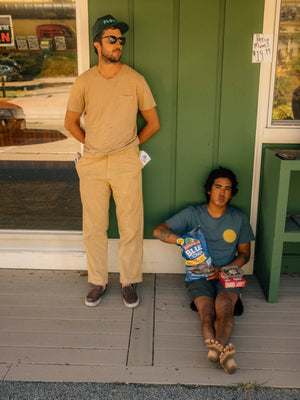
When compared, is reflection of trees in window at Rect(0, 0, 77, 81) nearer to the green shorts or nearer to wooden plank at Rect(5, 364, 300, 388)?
the green shorts

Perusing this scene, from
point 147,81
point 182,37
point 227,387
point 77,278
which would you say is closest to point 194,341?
point 227,387

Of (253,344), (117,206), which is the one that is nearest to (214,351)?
(253,344)

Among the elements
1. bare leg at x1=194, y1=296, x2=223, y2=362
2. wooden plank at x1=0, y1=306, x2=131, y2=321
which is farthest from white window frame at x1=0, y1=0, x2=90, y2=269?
bare leg at x1=194, y1=296, x2=223, y2=362

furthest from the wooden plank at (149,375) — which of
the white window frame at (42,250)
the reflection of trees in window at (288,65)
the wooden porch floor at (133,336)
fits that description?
the reflection of trees in window at (288,65)

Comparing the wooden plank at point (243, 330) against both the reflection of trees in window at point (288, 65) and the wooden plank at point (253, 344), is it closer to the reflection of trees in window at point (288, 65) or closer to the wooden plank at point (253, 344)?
the wooden plank at point (253, 344)

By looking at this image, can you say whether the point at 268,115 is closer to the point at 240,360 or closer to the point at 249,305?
the point at 249,305

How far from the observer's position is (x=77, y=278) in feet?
10.5

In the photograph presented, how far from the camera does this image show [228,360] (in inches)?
84.5

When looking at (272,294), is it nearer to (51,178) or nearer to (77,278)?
(77,278)

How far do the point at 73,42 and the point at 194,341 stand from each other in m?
2.36

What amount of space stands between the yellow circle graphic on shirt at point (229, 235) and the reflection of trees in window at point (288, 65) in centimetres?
95

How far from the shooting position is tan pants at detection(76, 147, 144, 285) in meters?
2.74

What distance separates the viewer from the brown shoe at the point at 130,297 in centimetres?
280

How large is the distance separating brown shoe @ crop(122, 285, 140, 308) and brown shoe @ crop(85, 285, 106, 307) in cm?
17
